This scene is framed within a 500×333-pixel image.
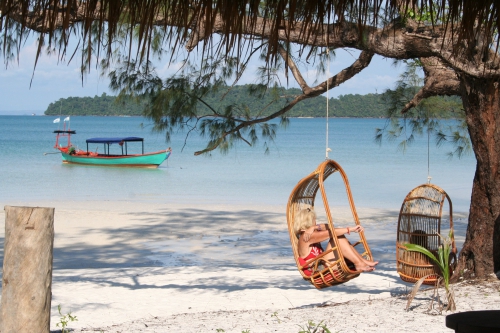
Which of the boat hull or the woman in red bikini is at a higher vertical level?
the woman in red bikini

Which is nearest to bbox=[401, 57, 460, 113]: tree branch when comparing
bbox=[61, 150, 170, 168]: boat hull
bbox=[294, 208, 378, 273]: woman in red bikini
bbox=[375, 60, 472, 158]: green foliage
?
bbox=[375, 60, 472, 158]: green foliage

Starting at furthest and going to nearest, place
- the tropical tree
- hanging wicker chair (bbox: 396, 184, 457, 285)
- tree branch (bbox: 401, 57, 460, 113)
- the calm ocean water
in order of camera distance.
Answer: the calm ocean water < tree branch (bbox: 401, 57, 460, 113) < hanging wicker chair (bbox: 396, 184, 457, 285) < the tropical tree

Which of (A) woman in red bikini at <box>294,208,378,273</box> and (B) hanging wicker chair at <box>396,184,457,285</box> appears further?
(B) hanging wicker chair at <box>396,184,457,285</box>

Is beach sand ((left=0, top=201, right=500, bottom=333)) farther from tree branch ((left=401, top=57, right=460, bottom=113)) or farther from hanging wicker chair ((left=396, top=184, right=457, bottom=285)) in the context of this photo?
tree branch ((left=401, top=57, right=460, bottom=113))

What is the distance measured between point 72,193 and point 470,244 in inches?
506

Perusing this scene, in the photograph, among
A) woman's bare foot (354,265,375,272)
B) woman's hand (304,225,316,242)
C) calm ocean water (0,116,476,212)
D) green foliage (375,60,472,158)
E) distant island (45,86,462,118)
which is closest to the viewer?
woman's bare foot (354,265,375,272)

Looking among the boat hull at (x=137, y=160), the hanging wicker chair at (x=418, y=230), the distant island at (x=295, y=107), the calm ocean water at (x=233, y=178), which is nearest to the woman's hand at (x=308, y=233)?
the hanging wicker chair at (x=418, y=230)

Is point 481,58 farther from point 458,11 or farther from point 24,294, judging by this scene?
point 24,294

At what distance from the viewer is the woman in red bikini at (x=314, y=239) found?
461 cm

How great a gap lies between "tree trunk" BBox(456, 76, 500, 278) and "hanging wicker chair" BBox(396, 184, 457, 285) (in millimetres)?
256

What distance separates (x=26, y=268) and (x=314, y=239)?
8.15 feet

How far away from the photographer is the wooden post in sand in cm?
282

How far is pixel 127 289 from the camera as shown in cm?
568

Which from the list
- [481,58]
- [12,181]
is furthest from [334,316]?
[12,181]
